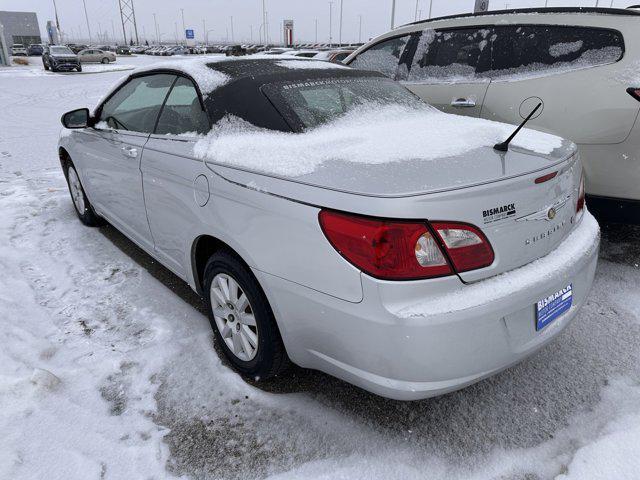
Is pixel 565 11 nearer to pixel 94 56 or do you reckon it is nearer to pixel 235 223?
pixel 235 223

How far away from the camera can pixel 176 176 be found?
8.25 ft

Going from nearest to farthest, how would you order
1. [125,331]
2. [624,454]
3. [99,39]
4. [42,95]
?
[624,454] < [125,331] < [42,95] < [99,39]

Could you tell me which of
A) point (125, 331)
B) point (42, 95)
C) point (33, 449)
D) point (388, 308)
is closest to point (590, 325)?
point (388, 308)

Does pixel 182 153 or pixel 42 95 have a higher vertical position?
pixel 182 153

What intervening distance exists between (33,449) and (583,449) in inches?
90.3

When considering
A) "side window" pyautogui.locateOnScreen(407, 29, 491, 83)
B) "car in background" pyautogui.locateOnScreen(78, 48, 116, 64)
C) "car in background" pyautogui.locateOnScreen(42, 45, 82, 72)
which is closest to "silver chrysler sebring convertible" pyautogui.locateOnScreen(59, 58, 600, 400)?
"side window" pyautogui.locateOnScreen(407, 29, 491, 83)

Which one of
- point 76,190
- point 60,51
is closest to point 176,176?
point 76,190

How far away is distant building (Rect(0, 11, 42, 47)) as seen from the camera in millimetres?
73875

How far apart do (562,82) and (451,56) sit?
3.71 ft

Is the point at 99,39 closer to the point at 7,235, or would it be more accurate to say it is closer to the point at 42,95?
the point at 42,95

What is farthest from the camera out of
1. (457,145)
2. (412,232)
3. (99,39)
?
(99,39)

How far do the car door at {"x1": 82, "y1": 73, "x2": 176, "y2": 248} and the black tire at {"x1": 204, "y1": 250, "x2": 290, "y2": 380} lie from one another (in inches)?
40.7

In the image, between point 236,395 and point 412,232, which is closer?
point 412,232

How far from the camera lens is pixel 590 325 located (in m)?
2.88
